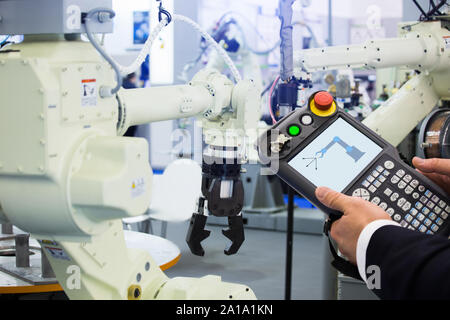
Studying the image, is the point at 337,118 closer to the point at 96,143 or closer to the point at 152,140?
the point at 96,143

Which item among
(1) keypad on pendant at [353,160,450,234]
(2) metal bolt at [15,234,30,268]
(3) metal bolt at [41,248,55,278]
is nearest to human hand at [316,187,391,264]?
(1) keypad on pendant at [353,160,450,234]

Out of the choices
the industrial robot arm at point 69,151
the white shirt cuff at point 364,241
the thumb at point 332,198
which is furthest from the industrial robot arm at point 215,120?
the white shirt cuff at point 364,241

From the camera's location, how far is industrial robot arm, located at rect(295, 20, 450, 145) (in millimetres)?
2471

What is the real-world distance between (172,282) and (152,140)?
7495 millimetres

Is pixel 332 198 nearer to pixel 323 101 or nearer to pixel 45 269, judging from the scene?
pixel 323 101

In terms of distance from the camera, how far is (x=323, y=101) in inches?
61.1

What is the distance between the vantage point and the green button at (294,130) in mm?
1537

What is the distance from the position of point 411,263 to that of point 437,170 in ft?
Result: 1.76

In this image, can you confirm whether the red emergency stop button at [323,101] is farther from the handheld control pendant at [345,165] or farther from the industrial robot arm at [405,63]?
the industrial robot arm at [405,63]

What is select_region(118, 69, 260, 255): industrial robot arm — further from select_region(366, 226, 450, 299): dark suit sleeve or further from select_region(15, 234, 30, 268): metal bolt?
select_region(15, 234, 30, 268): metal bolt

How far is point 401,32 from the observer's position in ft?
10.4

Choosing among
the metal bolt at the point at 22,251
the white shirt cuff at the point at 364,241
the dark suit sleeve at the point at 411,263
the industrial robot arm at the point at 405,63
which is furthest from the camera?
the metal bolt at the point at 22,251

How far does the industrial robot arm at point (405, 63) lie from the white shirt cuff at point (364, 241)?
1.24 meters

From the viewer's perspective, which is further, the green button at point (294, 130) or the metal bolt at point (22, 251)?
the metal bolt at point (22, 251)
